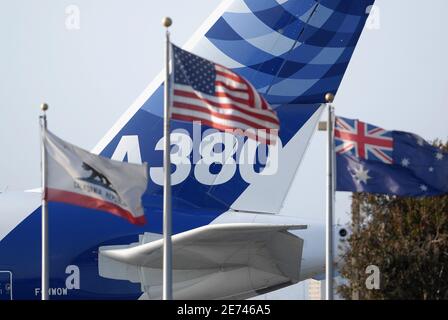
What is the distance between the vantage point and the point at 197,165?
34906 mm

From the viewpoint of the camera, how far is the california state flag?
26453mm

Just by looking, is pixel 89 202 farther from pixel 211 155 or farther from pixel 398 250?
pixel 398 250

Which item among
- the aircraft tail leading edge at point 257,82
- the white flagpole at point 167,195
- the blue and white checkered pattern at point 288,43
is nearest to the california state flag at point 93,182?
the white flagpole at point 167,195

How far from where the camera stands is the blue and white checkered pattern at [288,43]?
3559 cm

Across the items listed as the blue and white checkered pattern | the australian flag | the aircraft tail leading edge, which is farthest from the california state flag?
the blue and white checkered pattern

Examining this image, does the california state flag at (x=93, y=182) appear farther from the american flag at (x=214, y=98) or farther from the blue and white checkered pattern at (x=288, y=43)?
the blue and white checkered pattern at (x=288, y=43)

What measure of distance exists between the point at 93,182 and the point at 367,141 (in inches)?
201

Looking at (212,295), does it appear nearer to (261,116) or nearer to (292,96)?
(292,96)

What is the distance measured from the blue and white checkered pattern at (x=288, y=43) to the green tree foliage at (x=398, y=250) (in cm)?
1178

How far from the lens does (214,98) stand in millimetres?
27141

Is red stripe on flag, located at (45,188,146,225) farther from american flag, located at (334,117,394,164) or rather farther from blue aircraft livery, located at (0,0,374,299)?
blue aircraft livery, located at (0,0,374,299)

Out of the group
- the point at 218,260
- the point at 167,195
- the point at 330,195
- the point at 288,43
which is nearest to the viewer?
the point at 167,195

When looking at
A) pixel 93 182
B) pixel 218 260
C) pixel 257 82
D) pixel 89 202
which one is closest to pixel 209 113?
pixel 93 182

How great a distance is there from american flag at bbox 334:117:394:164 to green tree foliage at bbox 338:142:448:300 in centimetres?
1940
